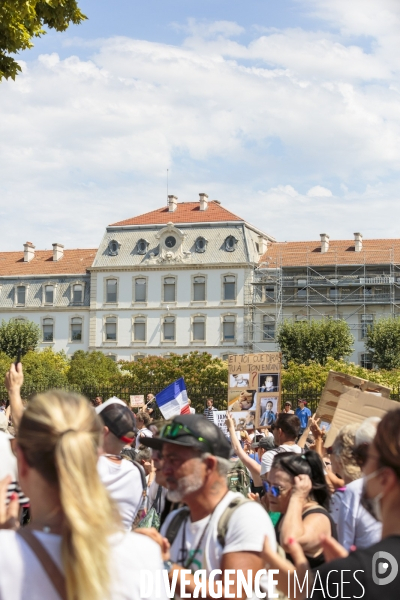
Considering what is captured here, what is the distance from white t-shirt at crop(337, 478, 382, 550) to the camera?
4234 mm

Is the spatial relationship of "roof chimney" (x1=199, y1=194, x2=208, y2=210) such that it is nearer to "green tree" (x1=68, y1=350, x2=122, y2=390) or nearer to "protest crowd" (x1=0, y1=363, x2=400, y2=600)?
"green tree" (x1=68, y1=350, x2=122, y2=390)

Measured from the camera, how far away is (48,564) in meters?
2.40

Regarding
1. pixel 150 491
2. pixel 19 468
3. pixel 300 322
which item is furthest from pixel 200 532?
pixel 300 322

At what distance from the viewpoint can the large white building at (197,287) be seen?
65.7 metres

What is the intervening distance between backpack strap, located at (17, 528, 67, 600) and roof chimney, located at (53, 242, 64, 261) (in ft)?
234

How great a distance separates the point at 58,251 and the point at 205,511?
70.9m

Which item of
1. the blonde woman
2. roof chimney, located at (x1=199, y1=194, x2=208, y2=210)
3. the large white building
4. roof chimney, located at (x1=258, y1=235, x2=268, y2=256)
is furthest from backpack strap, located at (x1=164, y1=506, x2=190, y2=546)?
roof chimney, located at (x1=199, y1=194, x2=208, y2=210)

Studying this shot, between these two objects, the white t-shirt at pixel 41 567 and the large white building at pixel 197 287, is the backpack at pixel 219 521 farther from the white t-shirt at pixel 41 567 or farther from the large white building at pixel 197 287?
the large white building at pixel 197 287

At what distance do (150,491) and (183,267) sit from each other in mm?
61913

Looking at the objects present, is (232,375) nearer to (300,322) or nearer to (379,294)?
(300,322)

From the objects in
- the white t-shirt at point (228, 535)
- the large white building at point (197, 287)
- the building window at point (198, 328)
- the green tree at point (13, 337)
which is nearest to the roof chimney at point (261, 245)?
the large white building at point (197, 287)

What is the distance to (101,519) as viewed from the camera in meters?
2.45

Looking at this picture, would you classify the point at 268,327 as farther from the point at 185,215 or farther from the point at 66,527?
the point at 66,527

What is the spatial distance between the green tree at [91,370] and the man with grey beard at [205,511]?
48.2 m
